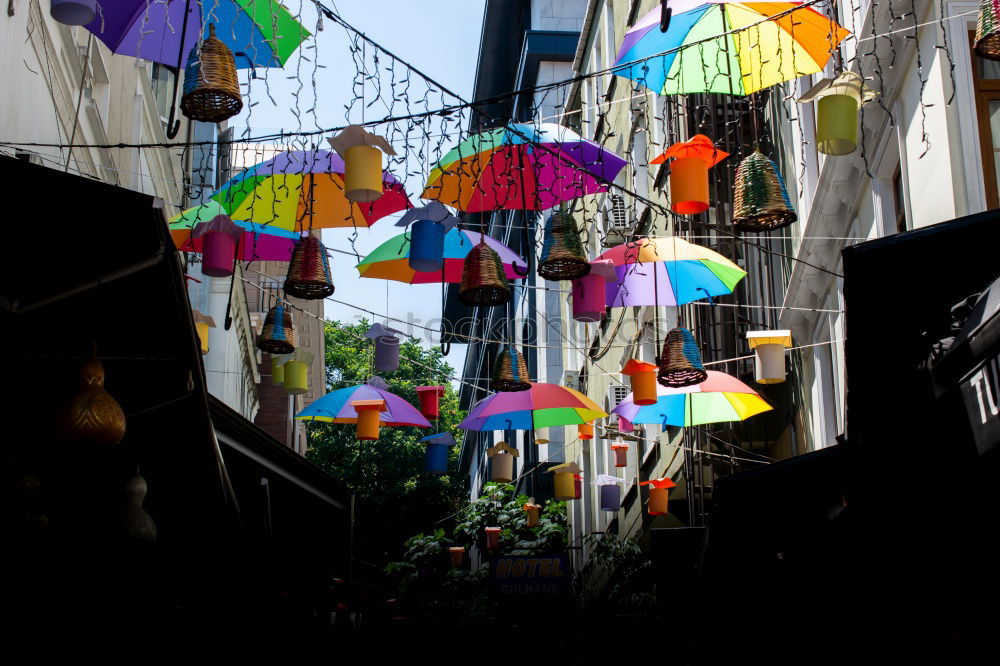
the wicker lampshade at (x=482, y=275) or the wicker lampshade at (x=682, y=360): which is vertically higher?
the wicker lampshade at (x=482, y=275)

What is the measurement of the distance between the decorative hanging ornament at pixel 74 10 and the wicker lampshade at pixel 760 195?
4.25 meters

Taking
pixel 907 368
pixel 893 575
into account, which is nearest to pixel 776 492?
pixel 893 575

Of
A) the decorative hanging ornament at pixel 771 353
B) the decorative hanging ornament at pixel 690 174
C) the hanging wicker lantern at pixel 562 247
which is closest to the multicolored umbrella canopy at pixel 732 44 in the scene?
the decorative hanging ornament at pixel 690 174

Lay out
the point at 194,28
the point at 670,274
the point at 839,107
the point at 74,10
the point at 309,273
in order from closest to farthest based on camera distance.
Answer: the point at 839,107
the point at 74,10
the point at 309,273
the point at 194,28
the point at 670,274

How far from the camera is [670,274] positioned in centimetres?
1158

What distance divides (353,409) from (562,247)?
25.4 feet

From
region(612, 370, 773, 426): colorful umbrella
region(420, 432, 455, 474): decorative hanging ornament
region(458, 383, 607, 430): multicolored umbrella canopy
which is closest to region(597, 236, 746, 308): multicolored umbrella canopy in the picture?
region(612, 370, 773, 426): colorful umbrella

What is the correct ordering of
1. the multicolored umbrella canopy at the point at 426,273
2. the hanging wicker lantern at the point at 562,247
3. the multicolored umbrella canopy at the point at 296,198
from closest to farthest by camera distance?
the hanging wicker lantern at the point at 562,247, the multicolored umbrella canopy at the point at 296,198, the multicolored umbrella canopy at the point at 426,273

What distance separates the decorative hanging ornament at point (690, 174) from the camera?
829 cm

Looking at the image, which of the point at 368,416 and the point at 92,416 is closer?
the point at 92,416

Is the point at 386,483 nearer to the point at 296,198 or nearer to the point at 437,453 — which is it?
the point at 437,453

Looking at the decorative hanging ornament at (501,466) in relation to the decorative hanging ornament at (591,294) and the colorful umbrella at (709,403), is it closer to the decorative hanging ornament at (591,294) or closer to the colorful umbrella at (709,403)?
the colorful umbrella at (709,403)

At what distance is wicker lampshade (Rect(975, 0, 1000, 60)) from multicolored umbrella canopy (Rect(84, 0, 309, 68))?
16.2ft

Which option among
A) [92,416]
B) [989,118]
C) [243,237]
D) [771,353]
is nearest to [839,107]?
[989,118]
